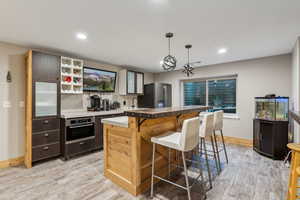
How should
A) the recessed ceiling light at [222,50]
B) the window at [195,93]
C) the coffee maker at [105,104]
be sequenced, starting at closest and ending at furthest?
the recessed ceiling light at [222,50] < the coffee maker at [105,104] < the window at [195,93]

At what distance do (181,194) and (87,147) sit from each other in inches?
96.3

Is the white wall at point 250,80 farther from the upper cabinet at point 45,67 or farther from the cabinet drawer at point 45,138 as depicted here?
the cabinet drawer at point 45,138

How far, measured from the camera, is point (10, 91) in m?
3.00

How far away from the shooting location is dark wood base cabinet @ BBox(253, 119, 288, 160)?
3.23 m

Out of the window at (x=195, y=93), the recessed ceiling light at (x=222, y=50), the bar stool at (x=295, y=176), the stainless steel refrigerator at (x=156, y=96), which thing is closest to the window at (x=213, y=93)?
the window at (x=195, y=93)

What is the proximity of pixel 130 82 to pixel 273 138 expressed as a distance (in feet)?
13.5

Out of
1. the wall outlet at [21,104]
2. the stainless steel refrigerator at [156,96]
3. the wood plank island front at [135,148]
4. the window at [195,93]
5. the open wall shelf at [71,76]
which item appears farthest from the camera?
the window at [195,93]

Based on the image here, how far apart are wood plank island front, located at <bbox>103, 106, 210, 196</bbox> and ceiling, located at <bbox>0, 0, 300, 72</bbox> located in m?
1.32

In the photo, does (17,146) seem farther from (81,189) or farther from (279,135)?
(279,135)

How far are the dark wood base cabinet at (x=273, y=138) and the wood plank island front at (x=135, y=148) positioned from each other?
2418mm

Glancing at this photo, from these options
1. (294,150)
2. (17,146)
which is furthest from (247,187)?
(17,146)

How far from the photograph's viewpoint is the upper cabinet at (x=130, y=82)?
191 inches

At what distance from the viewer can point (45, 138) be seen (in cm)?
309

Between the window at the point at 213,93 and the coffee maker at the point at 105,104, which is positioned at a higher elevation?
the window at the point at 213,93
